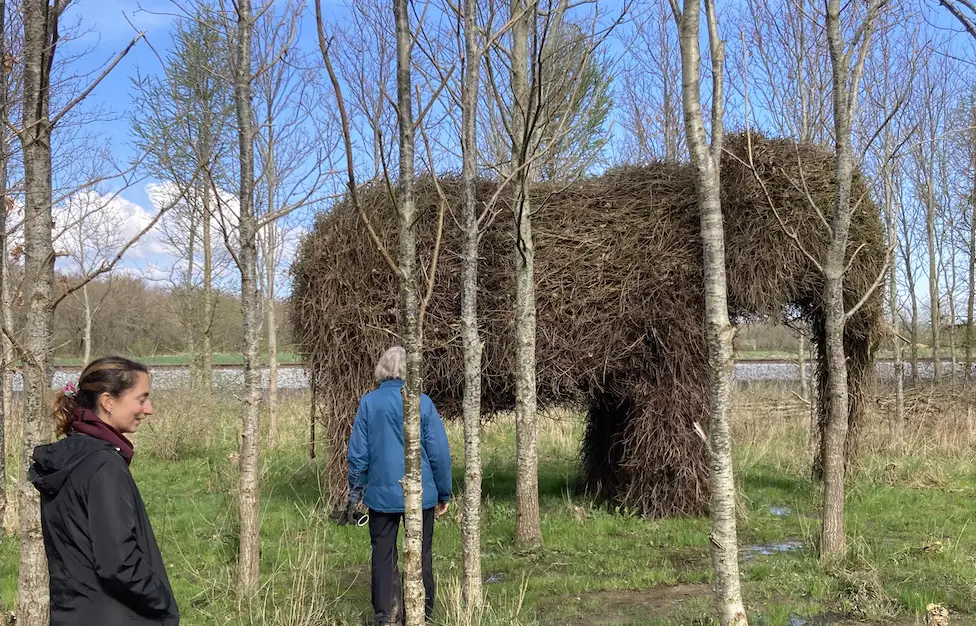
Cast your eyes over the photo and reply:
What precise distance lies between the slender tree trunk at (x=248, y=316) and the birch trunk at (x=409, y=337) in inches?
69.0

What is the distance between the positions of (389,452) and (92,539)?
2.20m

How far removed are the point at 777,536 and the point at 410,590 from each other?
4.96 m

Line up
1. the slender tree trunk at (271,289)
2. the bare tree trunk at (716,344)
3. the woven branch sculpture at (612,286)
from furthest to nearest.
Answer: the slender tree trunk at (271,289) < the woven branch sculpture at (612,286) < the bare tree trunk at (716,344)

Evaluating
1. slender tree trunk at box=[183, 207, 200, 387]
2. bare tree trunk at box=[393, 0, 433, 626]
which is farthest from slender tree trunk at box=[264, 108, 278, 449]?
bare tree trunk at box=[393, 0, 433, 626]

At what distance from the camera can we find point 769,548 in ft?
21.5

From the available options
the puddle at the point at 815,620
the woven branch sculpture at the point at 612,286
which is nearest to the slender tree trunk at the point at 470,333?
the puddle at the point at 815,620

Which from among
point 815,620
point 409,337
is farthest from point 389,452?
point 815,620

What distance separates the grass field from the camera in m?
4.77

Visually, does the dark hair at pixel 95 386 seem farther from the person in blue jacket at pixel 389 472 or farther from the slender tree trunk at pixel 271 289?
the slender tree trunk at pixel 271 289

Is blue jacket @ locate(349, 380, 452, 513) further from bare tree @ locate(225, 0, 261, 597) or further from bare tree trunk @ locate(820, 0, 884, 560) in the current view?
bare tree trunk @ locate(820, 0, 884, 560)

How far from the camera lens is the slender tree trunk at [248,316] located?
4.51 metres

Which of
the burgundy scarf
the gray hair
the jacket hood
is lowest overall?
the jacket hood

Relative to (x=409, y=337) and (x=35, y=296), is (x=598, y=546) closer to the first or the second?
(x=409, y=337)

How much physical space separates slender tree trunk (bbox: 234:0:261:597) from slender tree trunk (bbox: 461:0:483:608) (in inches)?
52.8
